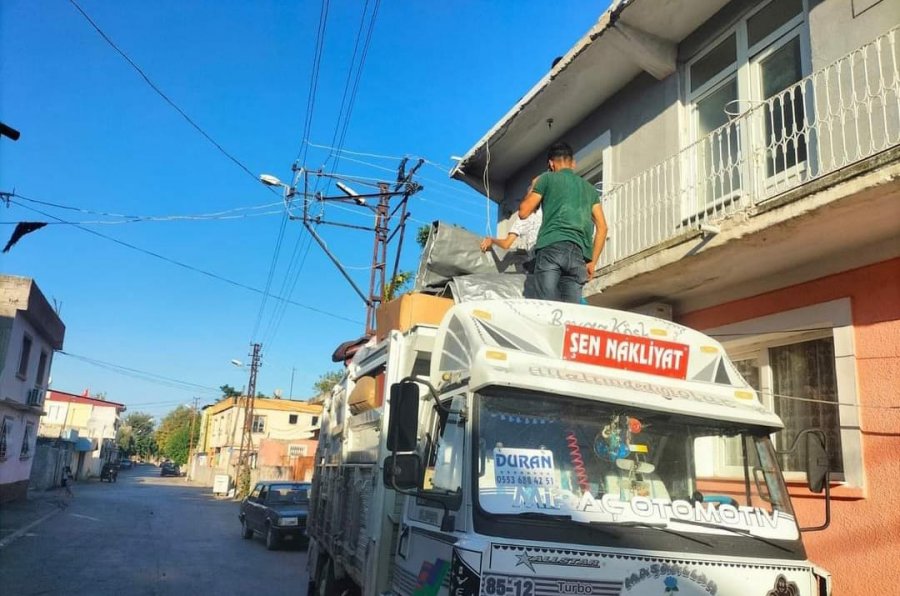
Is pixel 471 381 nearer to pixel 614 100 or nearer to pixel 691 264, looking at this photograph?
pixel 691 264

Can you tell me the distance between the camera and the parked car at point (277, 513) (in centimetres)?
1493

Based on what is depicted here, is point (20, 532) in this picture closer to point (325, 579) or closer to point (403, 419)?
point (325, 579)

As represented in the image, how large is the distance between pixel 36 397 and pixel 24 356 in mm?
2411

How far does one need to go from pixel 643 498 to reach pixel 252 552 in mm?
13431

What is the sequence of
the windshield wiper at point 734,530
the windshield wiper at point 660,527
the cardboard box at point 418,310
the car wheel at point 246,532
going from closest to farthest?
the windshield wiper at point 660,527 < the windshield wiper at point 734,530 < the cardboard box at point 418,310 < the car wheel at point 246,532

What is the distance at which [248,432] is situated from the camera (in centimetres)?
3928

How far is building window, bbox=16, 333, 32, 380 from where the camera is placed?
833 inches

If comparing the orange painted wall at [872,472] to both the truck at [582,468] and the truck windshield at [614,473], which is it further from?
the truck windshield at [614,473]

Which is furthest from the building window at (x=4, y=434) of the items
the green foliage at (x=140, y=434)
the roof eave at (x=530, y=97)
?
the green foliage at (x=140, y=434)

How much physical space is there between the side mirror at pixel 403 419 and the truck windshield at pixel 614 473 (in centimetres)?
35

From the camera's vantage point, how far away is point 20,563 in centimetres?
1111

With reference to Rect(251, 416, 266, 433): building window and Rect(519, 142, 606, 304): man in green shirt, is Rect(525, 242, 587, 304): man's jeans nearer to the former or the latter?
Rect(519, 142, 606, 304): man in green shirt

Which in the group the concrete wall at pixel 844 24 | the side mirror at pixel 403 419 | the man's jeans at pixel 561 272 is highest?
the concrete wall at pixel 844 24

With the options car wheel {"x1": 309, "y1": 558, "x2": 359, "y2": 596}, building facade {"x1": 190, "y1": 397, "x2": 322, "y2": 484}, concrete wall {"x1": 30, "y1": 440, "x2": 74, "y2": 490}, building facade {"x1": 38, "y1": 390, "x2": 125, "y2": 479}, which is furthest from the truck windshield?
building facade {"x1": 38, "y1": 390, "x2": 125, "y2": 479}
